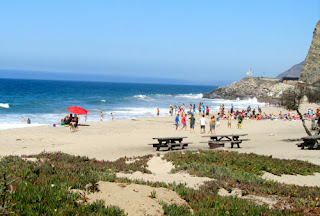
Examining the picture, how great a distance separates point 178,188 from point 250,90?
3609 inches

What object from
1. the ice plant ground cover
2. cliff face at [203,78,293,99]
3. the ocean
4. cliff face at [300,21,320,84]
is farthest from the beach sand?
cliff face at [203,78,293,99]

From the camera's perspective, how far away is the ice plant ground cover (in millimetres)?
5461

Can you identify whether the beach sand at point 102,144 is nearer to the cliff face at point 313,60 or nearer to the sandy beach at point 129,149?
the sandy beach at point 129,149

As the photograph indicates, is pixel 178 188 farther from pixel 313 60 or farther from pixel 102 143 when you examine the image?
pixel 313 60

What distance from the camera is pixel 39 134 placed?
2445 cm

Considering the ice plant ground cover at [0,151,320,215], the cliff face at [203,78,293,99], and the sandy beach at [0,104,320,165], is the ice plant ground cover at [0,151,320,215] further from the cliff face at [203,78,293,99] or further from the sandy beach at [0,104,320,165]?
the cliff face at [203,78,293,99]

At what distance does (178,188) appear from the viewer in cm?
768

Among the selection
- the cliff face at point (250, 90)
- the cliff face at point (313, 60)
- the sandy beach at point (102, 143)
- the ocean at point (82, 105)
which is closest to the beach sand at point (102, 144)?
the sandy beach at point (102, 143)

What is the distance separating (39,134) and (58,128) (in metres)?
3.36

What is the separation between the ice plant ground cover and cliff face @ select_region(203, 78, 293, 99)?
7708 centimetres

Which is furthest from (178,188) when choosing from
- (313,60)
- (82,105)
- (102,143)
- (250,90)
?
(250,90)

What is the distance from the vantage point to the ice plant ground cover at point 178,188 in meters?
5.46

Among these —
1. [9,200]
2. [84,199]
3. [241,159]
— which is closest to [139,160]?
[241,159]

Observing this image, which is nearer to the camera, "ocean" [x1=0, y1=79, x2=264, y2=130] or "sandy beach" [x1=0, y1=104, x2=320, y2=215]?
"sandy beach" [x1=0, y1=104, x2=320, y2=215]
